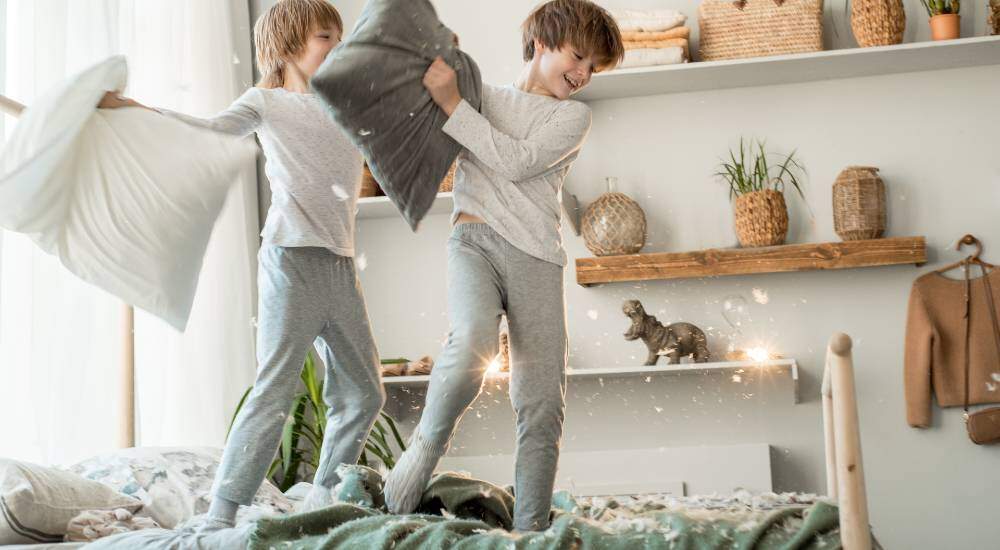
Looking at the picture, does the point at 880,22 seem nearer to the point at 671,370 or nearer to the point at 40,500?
the point at 671,370

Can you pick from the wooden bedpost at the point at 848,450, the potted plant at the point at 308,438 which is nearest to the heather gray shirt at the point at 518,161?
the wooden bedpost at the point at 848,450

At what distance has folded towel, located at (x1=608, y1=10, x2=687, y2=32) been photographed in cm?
304

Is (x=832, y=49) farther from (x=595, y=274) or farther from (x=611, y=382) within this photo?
(x=611, y=382)

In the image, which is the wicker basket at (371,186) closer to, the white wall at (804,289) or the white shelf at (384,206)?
the white shelf at (384,206)

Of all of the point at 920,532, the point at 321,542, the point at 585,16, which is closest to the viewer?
the point at 321,542

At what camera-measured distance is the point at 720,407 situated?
3.11m

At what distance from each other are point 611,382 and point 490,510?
1.55 m

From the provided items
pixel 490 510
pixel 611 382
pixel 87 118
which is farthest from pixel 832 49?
pixel 87 118

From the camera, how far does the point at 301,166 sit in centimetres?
186

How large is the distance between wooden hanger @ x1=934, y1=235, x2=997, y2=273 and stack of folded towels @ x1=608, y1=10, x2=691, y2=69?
3.13 ft

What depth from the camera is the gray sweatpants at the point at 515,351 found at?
161 cm

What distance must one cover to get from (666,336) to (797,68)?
87 cm

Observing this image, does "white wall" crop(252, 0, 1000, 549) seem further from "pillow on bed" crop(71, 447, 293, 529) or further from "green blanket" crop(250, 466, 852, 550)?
"green blanket" crop(250, 466, 852, 550)

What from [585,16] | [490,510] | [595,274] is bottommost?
[490,510]
